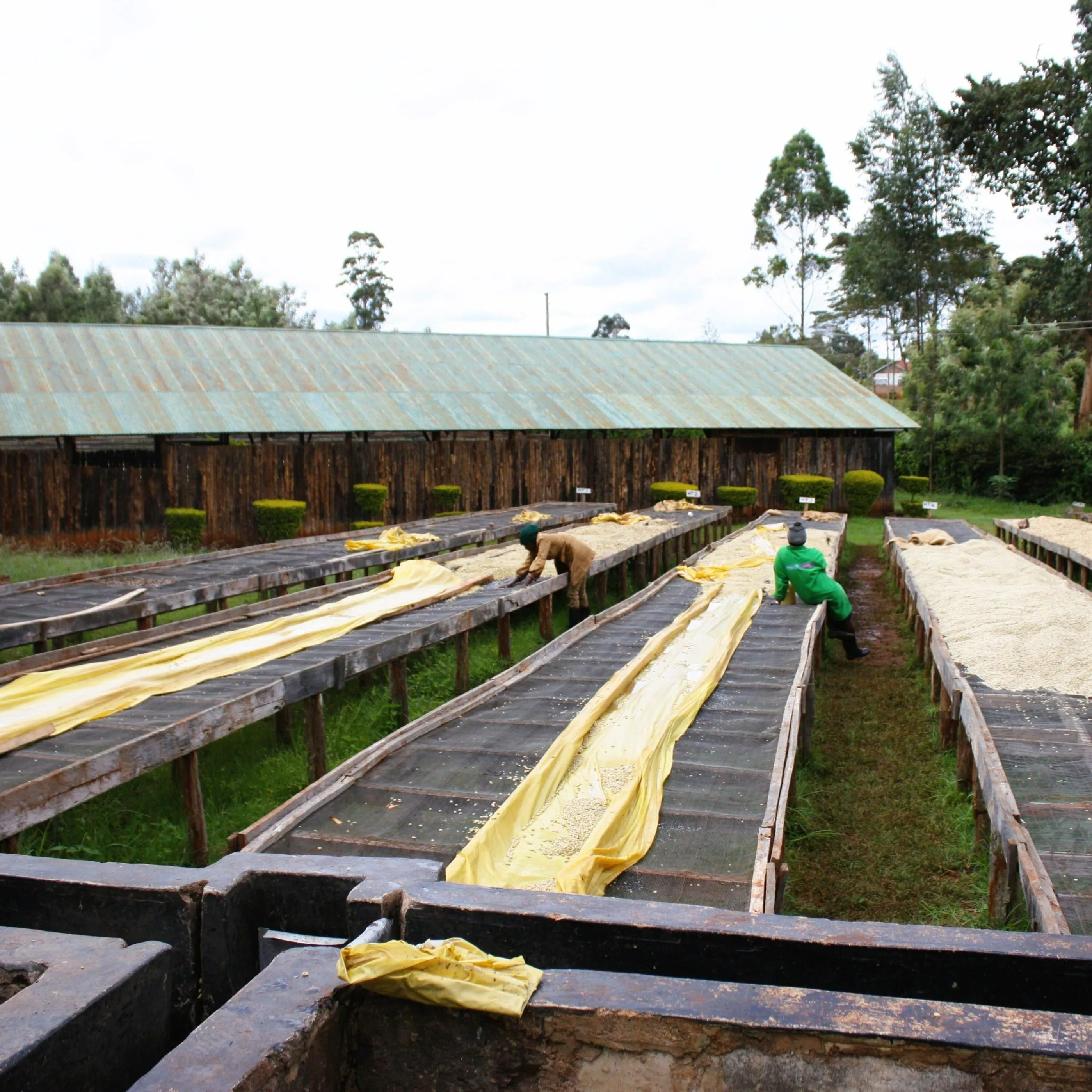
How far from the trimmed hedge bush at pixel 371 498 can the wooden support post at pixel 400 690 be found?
10891 millimetres

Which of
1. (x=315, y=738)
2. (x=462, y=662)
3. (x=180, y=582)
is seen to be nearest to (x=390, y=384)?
(x=180, y=582)

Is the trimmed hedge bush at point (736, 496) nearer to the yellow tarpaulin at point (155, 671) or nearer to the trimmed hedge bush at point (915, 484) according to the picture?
the trimmed hedge bush at point (915, 484)

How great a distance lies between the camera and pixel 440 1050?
6.44 feet

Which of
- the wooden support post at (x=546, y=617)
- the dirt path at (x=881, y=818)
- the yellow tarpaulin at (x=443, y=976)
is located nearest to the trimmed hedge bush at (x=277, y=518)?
the wooden support post at (x=546, y=617)

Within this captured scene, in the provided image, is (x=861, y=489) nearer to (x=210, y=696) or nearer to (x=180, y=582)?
(x=180, y=582)

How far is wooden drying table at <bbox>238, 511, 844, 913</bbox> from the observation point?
12.5 ft

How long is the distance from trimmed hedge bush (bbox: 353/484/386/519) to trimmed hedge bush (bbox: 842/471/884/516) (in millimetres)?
10879

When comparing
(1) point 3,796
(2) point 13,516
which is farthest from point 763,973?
(2) point 13,516

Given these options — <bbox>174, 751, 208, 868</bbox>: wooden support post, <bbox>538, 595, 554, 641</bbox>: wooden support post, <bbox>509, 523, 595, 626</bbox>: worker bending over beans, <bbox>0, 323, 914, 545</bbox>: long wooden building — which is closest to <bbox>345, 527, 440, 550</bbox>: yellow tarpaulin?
<bbox>509, 523, 595, 626</bbox>: worker bending over beans

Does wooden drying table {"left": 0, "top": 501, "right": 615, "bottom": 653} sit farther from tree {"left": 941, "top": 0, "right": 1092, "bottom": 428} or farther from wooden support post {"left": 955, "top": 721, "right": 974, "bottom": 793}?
tree {"left": 941, "top": 0, "right": 1092, "bottom": 428}

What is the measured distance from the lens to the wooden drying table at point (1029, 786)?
3674 millimetres

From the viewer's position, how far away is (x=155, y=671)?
20.5ft

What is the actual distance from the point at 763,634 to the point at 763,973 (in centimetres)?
628

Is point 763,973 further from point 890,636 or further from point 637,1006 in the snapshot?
point 890,636
